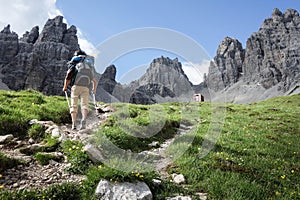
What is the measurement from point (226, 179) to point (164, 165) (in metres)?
2.26

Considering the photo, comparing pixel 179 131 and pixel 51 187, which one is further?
pixel 179 131

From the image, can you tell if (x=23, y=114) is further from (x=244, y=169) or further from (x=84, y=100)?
(x=244, y=169)

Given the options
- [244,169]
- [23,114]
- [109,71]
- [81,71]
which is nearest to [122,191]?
[244,169]

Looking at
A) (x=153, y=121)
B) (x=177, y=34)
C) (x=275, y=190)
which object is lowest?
(x=275, y=190)

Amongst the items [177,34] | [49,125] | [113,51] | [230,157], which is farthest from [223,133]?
[49,125]

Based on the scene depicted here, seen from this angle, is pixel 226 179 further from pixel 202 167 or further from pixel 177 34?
pixel 177 34

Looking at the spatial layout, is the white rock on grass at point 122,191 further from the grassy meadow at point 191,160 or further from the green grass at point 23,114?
the green grass at point 23,114

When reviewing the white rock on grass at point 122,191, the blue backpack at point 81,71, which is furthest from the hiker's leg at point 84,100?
the white rock on grass at point 122,191

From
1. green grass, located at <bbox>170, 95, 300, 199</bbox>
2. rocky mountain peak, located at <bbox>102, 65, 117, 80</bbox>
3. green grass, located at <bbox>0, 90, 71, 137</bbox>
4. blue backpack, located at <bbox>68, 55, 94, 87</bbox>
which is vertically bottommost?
green grass, located at <bbox>170, 95, 300, 199</bbox>

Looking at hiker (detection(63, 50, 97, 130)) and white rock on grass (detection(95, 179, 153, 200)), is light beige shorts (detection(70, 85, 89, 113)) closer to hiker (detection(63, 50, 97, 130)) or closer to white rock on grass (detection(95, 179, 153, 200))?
hiker (detection(63, 50, 97, 130))

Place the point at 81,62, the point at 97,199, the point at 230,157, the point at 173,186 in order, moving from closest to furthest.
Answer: the point at 97,199
the point at 173,186
the point at 230,157
the point at 81,62

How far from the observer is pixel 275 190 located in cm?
682

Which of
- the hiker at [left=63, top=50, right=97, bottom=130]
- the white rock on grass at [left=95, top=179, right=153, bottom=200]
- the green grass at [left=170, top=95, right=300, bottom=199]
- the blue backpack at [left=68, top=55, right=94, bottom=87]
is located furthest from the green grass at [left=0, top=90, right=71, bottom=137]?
the green grass at [left=170, top=95, right=300, bottom=199]

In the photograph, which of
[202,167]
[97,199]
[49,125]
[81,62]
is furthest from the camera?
[81,62]
